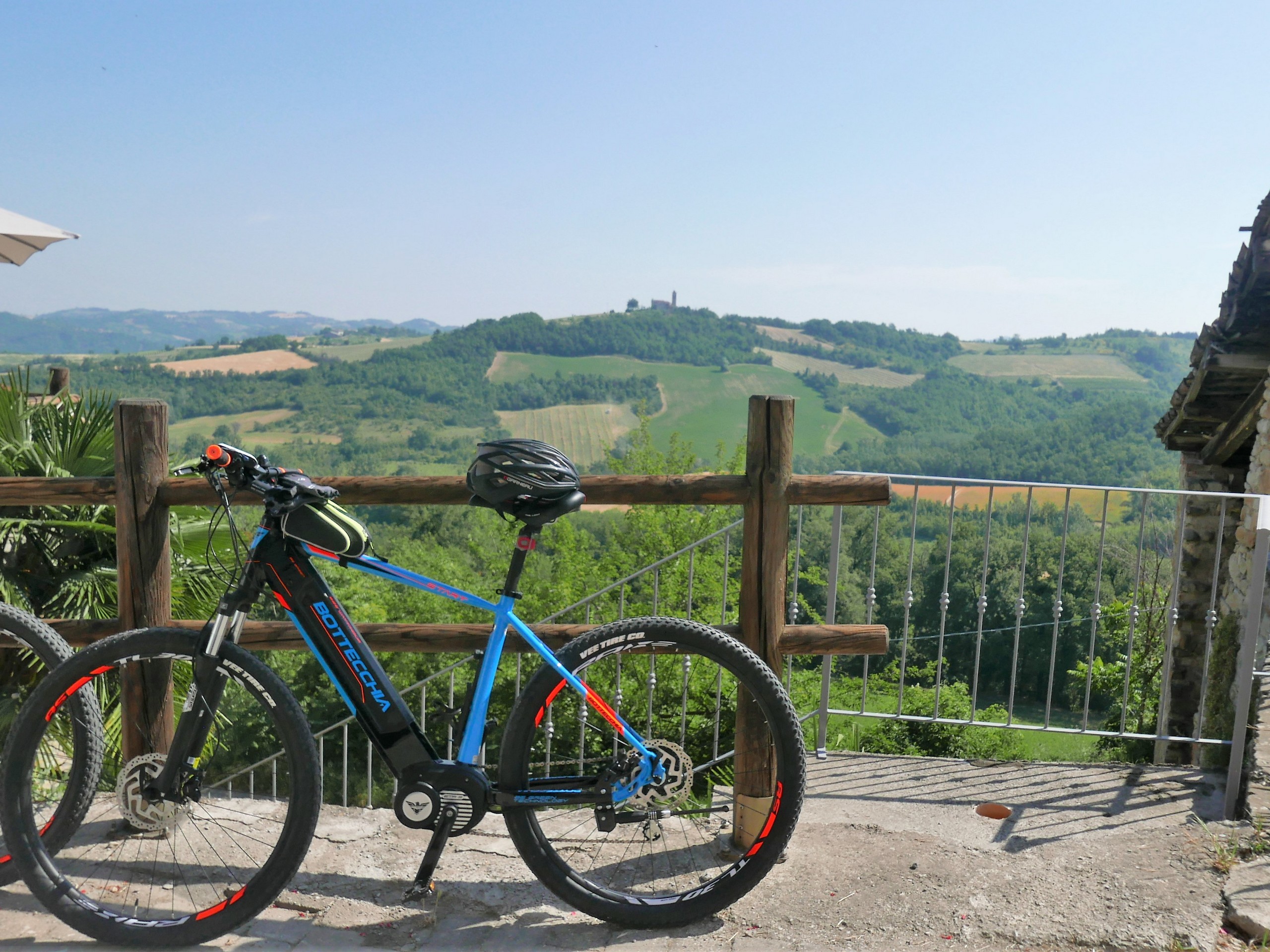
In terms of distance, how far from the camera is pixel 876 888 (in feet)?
7.82

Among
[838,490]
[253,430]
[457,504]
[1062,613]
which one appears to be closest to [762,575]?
[838,490]

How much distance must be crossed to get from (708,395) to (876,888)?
59.6 metres

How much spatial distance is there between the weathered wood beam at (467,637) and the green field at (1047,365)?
65.3 meters

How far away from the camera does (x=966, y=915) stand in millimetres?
2256

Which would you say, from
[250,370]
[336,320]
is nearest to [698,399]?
[250,370]

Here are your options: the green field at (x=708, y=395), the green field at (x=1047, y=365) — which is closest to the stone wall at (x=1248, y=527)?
the green field at (x=708, y=395)

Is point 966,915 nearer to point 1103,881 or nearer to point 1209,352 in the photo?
point 1103,881

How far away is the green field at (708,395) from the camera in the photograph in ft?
176

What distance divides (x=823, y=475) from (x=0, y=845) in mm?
2254

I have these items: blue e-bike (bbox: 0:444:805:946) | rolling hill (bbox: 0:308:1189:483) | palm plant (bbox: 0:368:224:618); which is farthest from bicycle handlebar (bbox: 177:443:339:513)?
rolling hill (bbox: 0:308:1189:483)

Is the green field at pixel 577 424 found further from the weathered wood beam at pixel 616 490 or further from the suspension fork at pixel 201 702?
the suspension fork at pixel 201 702

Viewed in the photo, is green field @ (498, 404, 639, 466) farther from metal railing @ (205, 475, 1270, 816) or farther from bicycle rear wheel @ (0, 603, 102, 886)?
bicycle rear wheel @ (0, 603, 102, 886)

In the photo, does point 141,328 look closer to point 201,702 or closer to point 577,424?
point 577,424

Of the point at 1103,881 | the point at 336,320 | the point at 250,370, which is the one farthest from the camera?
the point at 336,320
